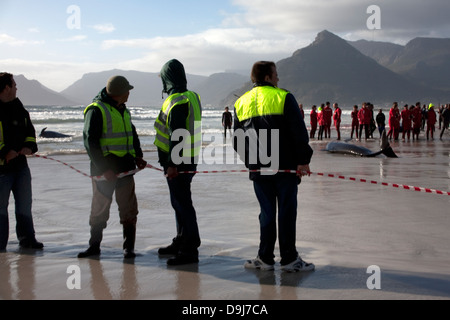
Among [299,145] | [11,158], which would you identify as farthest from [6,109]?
[299,145]

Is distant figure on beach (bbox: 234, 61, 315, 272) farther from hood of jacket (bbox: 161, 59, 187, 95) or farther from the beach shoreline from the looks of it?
hood of jacket (bbox: 161, 59, 187, 95)

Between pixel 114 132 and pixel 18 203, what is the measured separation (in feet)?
5.33

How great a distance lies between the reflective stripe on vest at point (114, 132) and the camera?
5098 millimetres

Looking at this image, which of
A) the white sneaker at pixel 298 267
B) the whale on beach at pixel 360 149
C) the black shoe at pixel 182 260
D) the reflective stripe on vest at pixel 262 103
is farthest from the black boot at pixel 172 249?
the whale on beach at pixel 360 149

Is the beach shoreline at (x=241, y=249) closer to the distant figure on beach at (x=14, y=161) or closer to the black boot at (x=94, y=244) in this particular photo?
the black boot at (x=94, y=244)

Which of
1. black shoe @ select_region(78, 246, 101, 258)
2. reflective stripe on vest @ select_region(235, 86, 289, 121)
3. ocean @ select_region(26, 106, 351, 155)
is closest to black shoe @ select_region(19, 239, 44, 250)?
black shoe @ select_region(78, 246, 101, 258)

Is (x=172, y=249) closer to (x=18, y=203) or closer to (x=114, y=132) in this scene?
(x=114, y=132)

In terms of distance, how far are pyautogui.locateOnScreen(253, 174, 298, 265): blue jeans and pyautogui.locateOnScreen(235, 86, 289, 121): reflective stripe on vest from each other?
2.02ft

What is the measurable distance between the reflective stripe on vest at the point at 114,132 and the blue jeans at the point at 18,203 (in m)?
1.31

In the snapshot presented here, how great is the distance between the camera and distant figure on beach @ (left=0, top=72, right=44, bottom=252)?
18.1 feet

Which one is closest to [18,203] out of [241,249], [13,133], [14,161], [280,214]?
[14,161]

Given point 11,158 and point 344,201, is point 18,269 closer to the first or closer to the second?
point 11,158

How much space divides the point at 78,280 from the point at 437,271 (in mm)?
3330

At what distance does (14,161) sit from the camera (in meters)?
5.64
